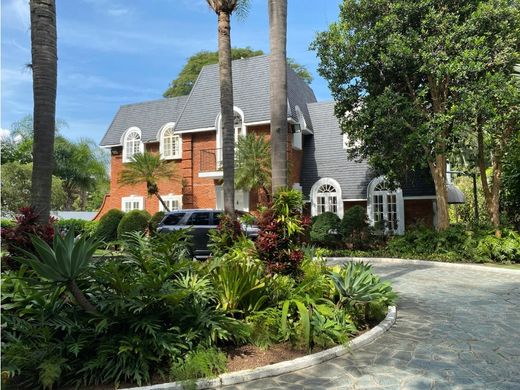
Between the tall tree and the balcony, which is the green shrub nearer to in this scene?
the tall tree

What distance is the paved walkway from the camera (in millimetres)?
4570

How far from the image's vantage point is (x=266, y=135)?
22.0 metres

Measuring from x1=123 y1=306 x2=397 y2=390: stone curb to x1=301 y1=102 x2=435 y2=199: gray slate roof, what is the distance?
1477 cm

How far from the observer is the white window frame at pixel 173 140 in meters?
25.0

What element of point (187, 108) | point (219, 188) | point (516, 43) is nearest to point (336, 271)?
point (516, 43)

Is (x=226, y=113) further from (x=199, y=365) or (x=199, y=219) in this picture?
(x=199, y=365)

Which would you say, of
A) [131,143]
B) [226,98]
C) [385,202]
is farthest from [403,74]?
[131,143]

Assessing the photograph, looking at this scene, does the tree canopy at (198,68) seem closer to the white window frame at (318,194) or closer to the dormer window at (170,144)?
the dormer window at (170,144)

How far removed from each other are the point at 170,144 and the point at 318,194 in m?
9.84

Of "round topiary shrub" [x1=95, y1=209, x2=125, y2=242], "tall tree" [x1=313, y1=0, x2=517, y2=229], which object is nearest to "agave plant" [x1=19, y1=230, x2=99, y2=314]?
"tall tree" [x1=313, y1=0, x2=517, y2=229]

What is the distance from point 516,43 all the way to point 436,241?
7746 mm

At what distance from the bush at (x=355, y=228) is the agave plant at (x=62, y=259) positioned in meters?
14.8

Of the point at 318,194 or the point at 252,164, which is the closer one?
the point at 252,164

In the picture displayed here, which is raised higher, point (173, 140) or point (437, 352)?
point (173, 140)
